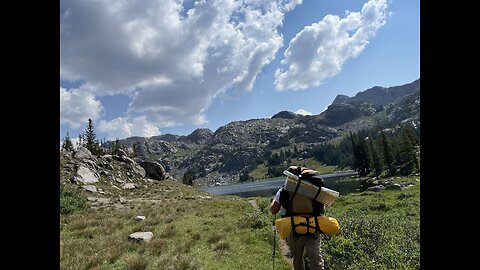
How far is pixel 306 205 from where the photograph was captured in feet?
26.4

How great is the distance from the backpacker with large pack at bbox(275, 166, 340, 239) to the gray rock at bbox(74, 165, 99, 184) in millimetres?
51823

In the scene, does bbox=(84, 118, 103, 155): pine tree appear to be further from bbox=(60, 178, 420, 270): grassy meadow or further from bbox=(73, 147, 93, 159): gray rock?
bbox=(60, 178, 420, 270): grassy meadow

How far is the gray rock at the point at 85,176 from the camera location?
5320 centimetres

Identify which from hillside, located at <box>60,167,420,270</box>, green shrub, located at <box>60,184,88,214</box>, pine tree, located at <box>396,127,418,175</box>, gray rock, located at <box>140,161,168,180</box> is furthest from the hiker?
pine tree, located at <box>396,127,418,175</box>

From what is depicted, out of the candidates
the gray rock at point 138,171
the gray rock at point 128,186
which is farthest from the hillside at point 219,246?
the gray rock at point 138,171

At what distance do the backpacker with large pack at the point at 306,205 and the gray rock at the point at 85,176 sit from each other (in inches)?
2040

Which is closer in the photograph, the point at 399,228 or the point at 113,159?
the point at 399,228

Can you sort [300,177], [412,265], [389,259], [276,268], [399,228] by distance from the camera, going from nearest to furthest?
[300,177], [412,265], [389,259], [276,268], [399,228]

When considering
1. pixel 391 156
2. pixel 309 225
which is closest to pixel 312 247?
pixel 309 225

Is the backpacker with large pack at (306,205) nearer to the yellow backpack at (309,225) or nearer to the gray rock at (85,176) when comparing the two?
the yellow backpack at (309,225)
